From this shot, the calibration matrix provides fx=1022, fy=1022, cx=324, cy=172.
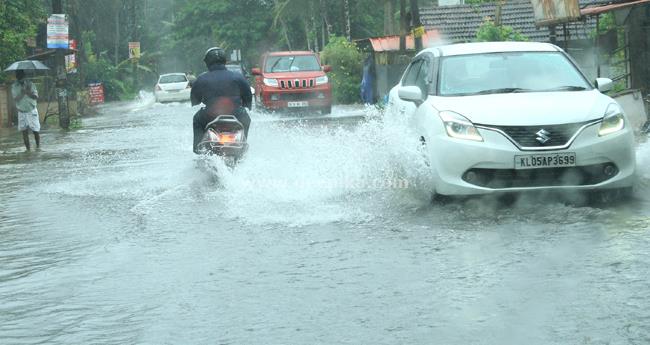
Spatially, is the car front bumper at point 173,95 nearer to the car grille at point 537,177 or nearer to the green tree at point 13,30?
the green tree at point 13,30

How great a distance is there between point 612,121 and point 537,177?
95cm

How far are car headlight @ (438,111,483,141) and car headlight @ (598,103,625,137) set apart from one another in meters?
1.13

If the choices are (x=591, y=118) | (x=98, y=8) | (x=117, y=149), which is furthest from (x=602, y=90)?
(x=98, y=8)

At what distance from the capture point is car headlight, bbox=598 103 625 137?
9227 millimetres

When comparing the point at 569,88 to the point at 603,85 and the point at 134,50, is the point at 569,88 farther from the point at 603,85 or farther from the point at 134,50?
the point at 134,50

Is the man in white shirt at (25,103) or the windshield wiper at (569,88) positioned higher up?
the windshield wiper at (569,88)

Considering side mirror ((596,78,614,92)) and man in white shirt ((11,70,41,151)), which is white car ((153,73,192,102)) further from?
side mirror ((596,78,614,92))

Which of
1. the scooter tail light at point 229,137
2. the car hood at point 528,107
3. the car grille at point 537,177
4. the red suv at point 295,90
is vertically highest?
the car hood at point 528,107

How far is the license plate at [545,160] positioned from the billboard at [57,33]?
62.8ft

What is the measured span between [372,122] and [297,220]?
3217 millimetres

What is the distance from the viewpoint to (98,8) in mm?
79938

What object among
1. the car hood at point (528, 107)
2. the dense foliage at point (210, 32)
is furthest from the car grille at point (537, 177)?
the dense foliage at point (210, 32)

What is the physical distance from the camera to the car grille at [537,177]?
9055 millimetres

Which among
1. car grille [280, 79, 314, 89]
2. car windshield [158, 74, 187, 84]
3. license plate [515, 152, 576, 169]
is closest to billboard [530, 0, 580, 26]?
car grille [280, 79, 314, 89]
